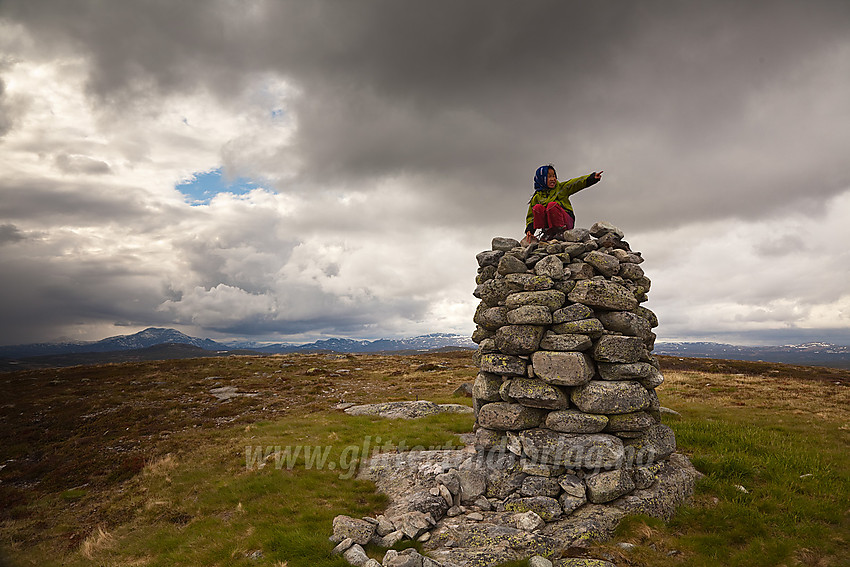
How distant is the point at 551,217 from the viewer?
15352 millimetres

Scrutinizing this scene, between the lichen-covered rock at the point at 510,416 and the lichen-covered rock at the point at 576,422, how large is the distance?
711mm

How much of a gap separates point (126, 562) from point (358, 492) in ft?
24.3

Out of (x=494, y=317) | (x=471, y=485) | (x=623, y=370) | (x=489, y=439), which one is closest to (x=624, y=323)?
(x=623, y=370)

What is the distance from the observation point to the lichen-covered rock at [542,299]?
44.6 feet

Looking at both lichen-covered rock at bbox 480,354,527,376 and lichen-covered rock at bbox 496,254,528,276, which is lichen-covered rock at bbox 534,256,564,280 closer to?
lichen-covered rock at bbox 496,254,528,276

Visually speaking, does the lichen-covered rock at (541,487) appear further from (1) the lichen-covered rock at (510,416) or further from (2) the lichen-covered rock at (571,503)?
(1) the lichen-covered rock at (510,416)

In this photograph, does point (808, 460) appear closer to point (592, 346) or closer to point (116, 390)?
point (592, 346)

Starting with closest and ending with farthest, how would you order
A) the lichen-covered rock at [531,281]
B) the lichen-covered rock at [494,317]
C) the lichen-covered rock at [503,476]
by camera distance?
the lichen-covered rock at [503,476] < the lichen-covered rock at [531,281] < the lichen-covered rock at [494,317]

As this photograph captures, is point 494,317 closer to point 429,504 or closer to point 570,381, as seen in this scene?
point 570,381

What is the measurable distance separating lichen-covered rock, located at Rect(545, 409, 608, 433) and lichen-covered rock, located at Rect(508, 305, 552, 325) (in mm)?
3162

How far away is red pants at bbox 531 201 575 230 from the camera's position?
50.0ft

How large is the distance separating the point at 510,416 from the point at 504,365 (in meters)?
1.81

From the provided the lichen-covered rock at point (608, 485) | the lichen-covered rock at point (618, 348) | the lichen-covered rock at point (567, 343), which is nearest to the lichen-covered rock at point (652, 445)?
the lichen-covered rock at point (608, 485)

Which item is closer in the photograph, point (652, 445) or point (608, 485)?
point (608, 485)
